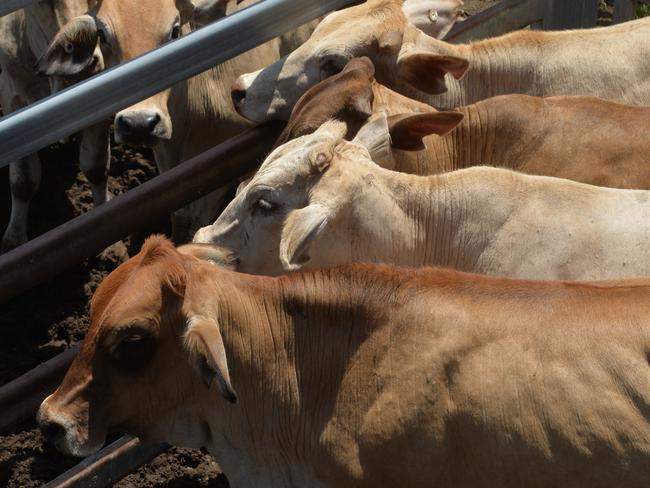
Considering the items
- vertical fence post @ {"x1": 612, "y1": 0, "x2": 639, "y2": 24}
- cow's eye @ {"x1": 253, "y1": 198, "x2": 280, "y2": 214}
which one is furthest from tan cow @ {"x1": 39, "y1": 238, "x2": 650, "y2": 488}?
vertical fence post @ {"x1": 612, "y1": 0, "x2": 639, "y2": 24}

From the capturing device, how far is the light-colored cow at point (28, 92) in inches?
292

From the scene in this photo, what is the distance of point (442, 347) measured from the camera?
4273mm

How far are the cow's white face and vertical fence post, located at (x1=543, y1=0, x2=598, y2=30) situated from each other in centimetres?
371

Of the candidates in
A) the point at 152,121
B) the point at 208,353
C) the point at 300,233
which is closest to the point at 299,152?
the point at 300,233

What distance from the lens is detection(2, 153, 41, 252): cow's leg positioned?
303 inches

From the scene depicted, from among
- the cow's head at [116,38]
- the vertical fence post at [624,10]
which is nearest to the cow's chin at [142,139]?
the cow's head at [116,38]

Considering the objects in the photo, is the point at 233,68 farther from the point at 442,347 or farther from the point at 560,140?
the point at 442,347

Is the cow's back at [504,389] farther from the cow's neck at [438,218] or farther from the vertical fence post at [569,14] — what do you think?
the vertical fence post at [569,14]

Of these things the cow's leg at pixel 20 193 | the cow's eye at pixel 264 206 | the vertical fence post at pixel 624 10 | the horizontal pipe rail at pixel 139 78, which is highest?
the horizontal pipe rail at pixel 139 78

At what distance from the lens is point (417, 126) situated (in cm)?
539

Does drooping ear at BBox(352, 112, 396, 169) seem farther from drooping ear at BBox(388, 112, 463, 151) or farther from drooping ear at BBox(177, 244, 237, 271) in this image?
drooping ear at BBox(177, 244, 237, 271)

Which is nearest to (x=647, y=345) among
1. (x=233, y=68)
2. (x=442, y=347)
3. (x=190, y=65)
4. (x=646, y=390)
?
(x=646, y=390)

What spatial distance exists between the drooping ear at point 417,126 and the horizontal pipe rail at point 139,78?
0.70m

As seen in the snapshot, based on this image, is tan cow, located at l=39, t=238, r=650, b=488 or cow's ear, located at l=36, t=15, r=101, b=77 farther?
cow's ear, located at l=36, t=15, r=101, b=77
